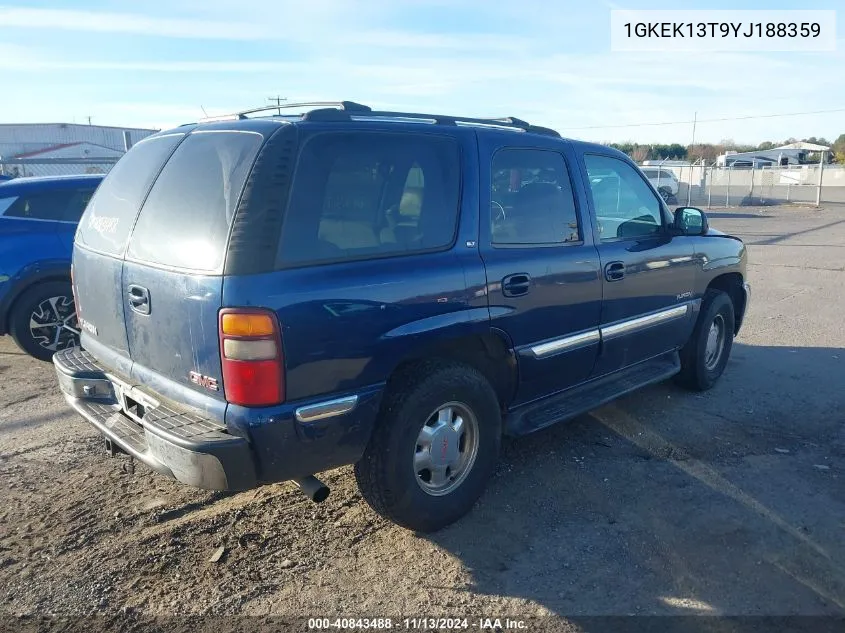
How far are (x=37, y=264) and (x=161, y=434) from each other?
413 centimetres

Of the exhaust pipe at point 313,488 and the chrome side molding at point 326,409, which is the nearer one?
the chrome side molding at point 326,409

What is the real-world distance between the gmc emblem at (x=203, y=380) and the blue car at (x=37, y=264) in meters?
4.09

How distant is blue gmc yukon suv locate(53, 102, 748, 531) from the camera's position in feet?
8.95

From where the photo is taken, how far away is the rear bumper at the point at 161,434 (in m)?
2.70

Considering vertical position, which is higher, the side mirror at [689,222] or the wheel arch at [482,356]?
the side mirror at [689,222]

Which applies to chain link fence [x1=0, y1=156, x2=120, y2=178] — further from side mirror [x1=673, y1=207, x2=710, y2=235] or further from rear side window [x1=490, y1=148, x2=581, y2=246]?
side mirror [x1=673, y1=207, x2=710, y2=235]

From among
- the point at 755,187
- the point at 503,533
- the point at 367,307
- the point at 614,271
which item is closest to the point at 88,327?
the point at 367,307

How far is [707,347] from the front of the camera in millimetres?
5500

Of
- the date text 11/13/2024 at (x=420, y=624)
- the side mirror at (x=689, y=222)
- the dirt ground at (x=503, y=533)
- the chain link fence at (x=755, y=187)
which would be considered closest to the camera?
the date text 11/13/2024 at (x=420, y=624)

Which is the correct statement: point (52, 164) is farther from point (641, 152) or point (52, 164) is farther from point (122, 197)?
point (641, 152)

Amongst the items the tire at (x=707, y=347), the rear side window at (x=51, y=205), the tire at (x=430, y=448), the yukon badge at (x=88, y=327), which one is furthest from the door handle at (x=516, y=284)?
the rear side window at (x=51, y=205)

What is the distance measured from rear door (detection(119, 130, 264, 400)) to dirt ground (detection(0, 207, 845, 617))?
0.88m

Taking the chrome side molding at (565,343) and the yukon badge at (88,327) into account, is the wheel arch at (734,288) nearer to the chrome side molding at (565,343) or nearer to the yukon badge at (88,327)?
the chrome side molding at (565,343)

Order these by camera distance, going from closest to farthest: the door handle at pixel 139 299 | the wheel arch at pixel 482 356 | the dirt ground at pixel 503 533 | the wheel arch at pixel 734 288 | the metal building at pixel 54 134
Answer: the dirt ground at pixel 503 533, the door handle at pixel 139 299, the wheel arch at pixel 482 356, the wheel arch at pixel 734 288, the metal building at pixel 54 134
